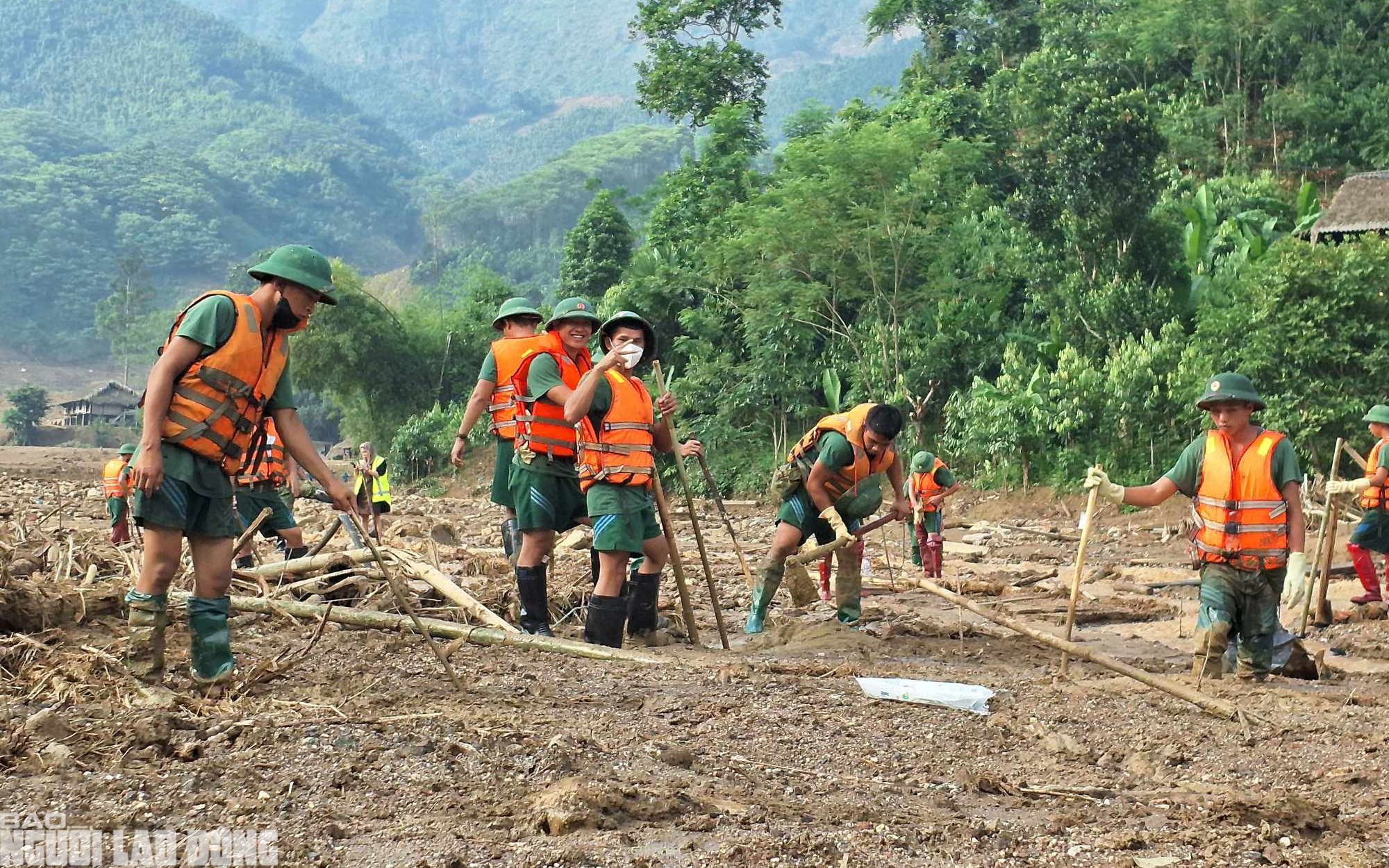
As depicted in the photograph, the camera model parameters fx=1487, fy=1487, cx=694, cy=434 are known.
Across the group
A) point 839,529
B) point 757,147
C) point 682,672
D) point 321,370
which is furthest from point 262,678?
point 321,370

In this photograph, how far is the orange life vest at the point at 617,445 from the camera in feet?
26.5

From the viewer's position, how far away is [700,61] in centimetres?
3922

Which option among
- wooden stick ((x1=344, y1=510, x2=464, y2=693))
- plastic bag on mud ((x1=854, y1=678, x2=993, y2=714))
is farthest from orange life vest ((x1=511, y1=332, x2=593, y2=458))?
plastic bag on mud ((x1=854, y1=678, x2=993, y2=714))

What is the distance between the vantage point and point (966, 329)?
27391mm

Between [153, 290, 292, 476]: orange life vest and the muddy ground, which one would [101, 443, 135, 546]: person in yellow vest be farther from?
[153, 290, 292, 476]: orange life vest

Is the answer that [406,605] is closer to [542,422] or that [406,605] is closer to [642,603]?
[542,422]

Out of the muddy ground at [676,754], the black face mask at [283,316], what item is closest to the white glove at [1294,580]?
the muddy ground at [676,754]

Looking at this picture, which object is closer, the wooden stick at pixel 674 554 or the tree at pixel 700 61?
the wooden stick at pixel 674 554

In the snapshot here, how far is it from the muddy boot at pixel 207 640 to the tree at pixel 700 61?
33307 millimetres

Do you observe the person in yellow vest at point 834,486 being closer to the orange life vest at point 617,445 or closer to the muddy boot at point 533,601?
the orange life vest at point 617,445

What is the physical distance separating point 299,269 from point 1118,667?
398cm

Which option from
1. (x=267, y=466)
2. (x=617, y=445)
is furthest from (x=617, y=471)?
(x=267, y=466)

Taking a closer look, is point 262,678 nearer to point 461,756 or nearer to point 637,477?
point 461,756

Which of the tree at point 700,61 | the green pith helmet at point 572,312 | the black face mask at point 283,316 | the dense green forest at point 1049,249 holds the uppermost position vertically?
the tree at point 700,61
